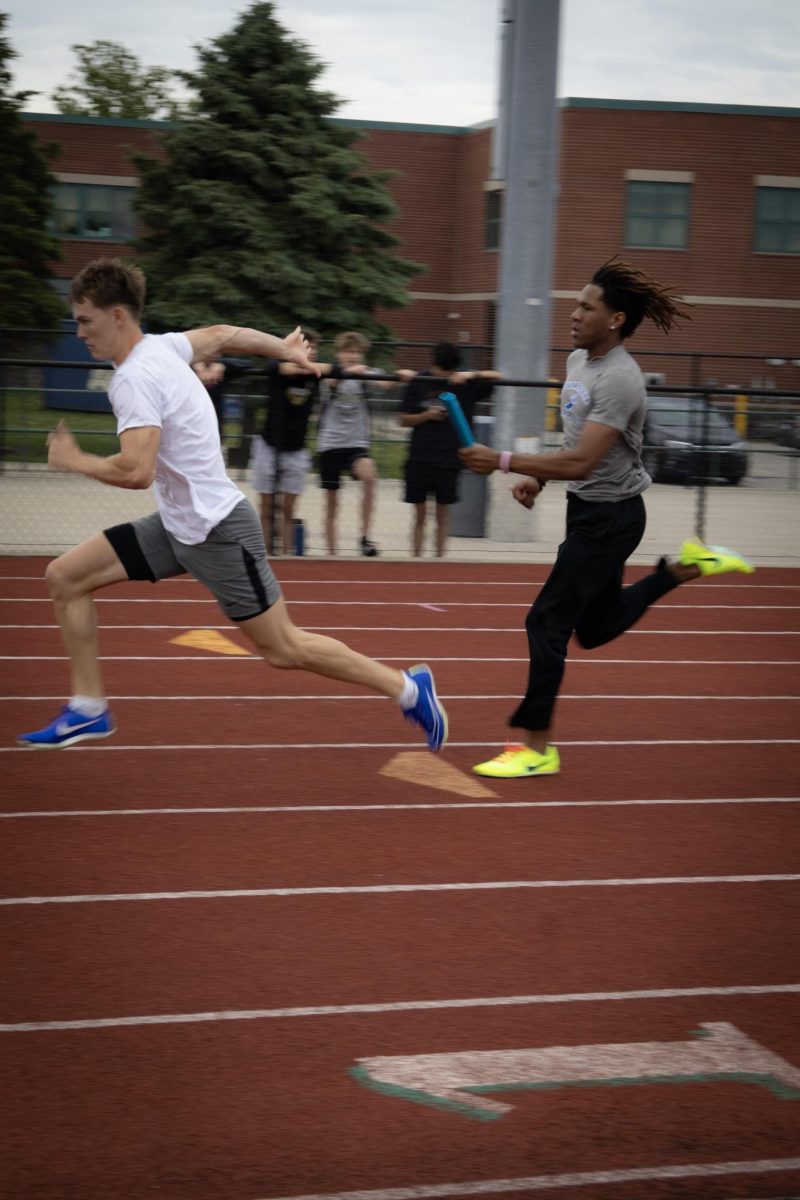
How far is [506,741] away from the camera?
7.22 meters

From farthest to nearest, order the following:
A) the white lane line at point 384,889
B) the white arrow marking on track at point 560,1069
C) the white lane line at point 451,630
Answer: the white lane line at point 451,630 → the white lane line at point 384,889 → the white arrow marking on track at point 560,1069

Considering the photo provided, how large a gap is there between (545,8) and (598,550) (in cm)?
969

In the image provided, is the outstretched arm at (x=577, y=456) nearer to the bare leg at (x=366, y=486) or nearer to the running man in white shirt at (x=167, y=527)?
the running man in white shirt at (x=167, y=527)

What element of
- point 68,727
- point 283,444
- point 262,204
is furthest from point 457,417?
point 262,204

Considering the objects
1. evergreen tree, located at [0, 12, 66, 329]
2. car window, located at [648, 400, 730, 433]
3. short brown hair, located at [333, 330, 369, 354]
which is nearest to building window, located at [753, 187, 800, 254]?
car window, located at [648, 400, 730, 433]

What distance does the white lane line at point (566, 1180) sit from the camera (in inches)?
123

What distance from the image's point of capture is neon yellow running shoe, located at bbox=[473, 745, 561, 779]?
6.38m

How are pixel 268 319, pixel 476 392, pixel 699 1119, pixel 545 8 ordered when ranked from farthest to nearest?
pixel 268 319 → pixel 545 8 → pixel 476 392 → pixel 699 1119

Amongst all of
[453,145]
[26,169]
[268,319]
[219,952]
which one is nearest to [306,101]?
[268,319]

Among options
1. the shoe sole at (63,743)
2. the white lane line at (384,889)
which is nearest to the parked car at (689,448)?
the shoe sole at (63,743)

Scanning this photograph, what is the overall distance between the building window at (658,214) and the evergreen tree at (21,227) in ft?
65.1

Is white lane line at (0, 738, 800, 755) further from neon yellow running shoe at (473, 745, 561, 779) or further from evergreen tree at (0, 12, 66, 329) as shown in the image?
evergreen tree at (0, 12, 66, 329)

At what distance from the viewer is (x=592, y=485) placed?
19.9 ft

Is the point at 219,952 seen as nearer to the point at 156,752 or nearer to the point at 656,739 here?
the point at 156,752
